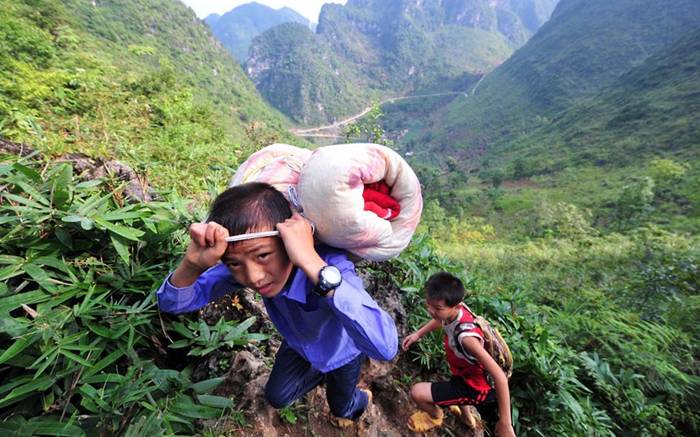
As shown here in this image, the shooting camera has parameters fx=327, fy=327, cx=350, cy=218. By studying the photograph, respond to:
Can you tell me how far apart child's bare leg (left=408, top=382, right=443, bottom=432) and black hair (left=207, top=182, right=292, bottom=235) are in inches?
68.0

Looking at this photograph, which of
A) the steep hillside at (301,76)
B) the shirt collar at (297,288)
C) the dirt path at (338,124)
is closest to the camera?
the shirt collar at (297,288)

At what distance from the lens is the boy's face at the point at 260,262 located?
1.09 m

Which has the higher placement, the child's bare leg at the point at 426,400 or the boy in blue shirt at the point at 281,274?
the boy in blue shirt at the point at 281,274

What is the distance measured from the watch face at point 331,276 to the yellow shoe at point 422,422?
1.65 meters

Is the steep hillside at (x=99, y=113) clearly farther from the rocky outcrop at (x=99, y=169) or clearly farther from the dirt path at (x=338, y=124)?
the dirt path at (x=338, y=124)

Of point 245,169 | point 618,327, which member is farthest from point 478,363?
point 618,327

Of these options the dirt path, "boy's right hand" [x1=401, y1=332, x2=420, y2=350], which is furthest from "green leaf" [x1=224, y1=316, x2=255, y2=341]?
the dirt path

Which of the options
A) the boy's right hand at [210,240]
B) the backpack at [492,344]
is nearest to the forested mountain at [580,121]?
the backpack at [492,344]

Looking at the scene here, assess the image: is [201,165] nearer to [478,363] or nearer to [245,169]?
[245,169]

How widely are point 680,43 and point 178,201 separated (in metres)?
73.4

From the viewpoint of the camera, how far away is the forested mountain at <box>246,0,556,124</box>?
351 feet

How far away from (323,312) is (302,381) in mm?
577

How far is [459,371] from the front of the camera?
216 centimetres

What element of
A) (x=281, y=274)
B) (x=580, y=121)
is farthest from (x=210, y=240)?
(x=580, y=121)
